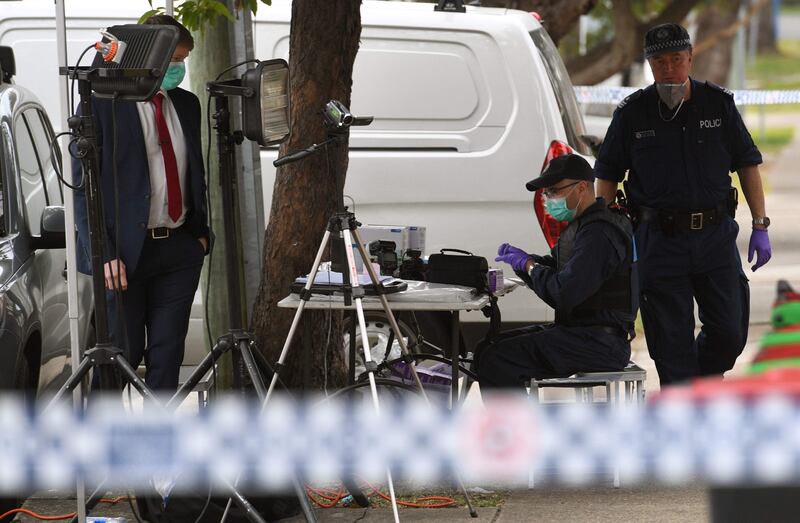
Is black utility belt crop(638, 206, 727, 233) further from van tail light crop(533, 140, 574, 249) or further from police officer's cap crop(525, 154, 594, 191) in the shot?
van tail light crop(533, 140, 574, 249)

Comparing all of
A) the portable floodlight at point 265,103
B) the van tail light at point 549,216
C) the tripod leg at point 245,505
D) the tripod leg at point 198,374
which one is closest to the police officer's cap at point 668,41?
the van tail light at point 549,216

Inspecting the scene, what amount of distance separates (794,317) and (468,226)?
441 centimetres

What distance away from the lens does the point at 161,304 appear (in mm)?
5750

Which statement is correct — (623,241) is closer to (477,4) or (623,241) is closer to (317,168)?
(317,168)

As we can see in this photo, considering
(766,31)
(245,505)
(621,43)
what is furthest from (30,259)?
(766,31)

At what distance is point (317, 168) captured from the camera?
6.29 metres

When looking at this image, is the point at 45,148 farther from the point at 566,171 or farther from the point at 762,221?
the point at 762,221

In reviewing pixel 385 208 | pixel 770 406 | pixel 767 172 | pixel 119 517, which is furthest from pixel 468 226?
pixel 767 172

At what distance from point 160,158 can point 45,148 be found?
1282 mm

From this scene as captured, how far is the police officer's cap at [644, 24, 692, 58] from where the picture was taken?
248 inches

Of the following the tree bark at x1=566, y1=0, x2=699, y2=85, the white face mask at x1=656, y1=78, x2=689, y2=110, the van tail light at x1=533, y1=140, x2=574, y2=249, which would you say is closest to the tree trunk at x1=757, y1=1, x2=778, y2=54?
the tree bark at x1=566, y1=0, x2=699, y2=85

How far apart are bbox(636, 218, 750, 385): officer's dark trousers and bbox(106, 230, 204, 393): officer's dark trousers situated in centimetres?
212

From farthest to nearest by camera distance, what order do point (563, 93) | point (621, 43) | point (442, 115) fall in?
point (621, 43), point (563, 93), point (442, 115)

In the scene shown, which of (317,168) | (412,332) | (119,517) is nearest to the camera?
(119,517)
